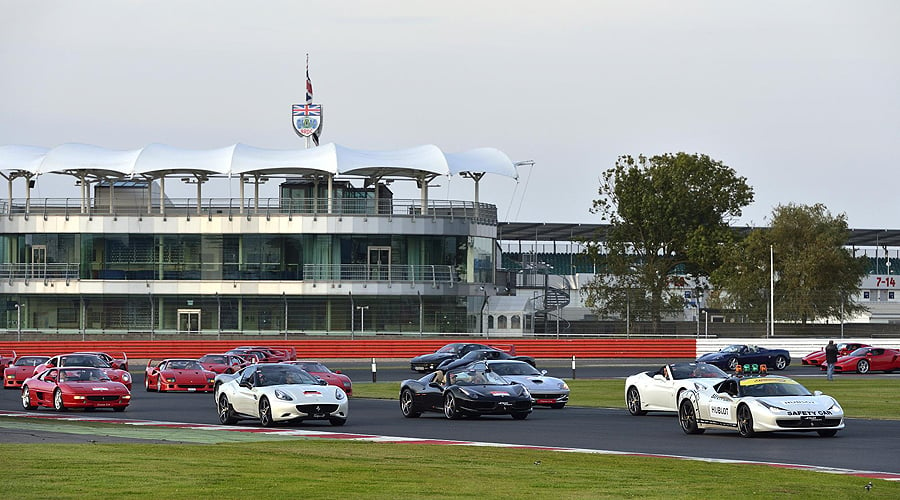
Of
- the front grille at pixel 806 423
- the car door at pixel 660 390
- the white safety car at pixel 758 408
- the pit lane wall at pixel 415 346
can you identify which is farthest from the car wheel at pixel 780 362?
the front grille at pixel 806 423

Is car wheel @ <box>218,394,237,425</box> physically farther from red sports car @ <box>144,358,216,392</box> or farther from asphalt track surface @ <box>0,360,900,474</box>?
red sports car @ <box>144,358,216,392</box>

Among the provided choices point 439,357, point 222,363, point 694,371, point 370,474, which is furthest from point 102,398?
point 439,357

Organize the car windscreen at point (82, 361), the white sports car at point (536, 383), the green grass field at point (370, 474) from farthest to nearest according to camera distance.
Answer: the car windscreen at point (82, 361)
the white sports car at point (536, 383)
the green grass field at point (370, 474)

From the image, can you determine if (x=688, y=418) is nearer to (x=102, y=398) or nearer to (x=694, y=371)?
(x=694, y=371)

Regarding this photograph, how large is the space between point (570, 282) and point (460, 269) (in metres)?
40.2

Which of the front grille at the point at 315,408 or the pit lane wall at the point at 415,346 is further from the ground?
the front grille at the point at 315,408

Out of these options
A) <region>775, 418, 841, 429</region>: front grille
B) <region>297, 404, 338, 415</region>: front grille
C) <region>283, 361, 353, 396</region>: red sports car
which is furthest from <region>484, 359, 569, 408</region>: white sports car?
<region>775, 418, 841, 429</region>: front grille

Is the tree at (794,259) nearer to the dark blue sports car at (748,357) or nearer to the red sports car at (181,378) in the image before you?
the dark blue sports car at (748,357)

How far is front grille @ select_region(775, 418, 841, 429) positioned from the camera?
78.7ft

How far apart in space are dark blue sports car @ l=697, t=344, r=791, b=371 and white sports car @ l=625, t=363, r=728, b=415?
24663mm

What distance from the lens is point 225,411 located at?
93.5ft

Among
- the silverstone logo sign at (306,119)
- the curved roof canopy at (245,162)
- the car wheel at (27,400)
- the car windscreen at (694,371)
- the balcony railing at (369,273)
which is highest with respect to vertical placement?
the silverstone logo sign at (306,119)

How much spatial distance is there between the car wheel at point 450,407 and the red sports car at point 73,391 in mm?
7901

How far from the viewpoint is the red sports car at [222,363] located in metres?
46.6
